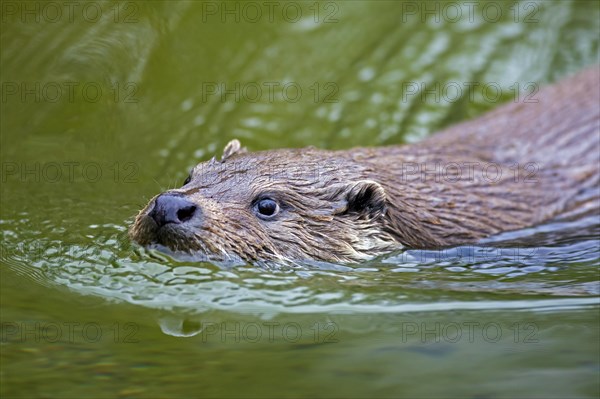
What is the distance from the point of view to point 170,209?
19.6 ft

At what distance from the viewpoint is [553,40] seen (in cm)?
1144

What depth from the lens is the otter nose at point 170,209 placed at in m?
5.95

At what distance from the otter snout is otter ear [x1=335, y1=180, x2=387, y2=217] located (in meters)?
1.09

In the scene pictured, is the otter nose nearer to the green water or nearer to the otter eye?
the green water

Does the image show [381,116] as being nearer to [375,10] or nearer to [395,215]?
[375,10]

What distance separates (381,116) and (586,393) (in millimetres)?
5568

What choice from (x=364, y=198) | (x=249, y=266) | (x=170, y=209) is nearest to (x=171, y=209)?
(x=170, y=209)

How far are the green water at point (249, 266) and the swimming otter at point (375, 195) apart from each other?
0.16 meters

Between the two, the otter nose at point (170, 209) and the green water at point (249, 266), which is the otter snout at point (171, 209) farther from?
the green water at point (249, 266)

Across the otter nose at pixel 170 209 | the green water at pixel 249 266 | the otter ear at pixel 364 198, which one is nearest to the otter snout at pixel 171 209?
the otter nose at pixel 170 209

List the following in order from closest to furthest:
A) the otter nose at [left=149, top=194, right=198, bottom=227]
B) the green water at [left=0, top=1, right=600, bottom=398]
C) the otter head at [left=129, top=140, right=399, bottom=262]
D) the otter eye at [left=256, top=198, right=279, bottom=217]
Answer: the green water at [left=0, top=1, right=600, bottom=398] < the otter nose at [left=149, top=194, right=198, bottom=227] < the otter head at [left=129, top=140, right=399, bottom=262] < the otter eye at [left=256, top=198, right=279, bottom=217]

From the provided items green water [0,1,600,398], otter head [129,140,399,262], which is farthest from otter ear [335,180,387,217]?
green water [0,1,600,398]

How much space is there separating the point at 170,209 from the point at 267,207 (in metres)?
0.73

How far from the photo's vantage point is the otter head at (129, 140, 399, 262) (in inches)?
240
